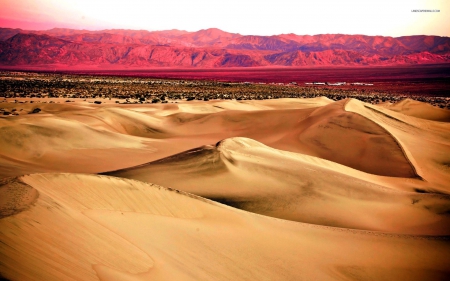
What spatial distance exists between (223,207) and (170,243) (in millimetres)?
1904

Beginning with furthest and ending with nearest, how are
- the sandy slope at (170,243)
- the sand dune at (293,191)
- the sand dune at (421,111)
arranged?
the sand dune at (421,111) → the sand dune at (293,191) → the sandy slope at (170,243)

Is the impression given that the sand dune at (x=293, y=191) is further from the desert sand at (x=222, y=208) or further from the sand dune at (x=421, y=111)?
the sand dune at (x=421, y=111)

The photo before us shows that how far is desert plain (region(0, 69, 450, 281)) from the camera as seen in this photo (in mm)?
3936

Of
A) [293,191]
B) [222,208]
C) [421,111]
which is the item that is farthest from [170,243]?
[421,111]

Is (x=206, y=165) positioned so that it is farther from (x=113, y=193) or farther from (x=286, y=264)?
(x=286, y=264)

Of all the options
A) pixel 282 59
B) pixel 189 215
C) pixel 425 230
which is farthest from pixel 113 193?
pixel 282 59

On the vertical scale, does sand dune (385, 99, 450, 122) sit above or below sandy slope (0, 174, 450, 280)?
above

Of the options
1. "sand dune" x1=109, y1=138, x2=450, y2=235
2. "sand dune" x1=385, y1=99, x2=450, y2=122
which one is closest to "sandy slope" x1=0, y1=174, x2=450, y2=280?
"sand dune" x1=109, y1=138, x2=450, y2=235

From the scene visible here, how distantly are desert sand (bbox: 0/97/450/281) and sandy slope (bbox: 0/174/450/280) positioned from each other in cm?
2

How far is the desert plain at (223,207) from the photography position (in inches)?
155

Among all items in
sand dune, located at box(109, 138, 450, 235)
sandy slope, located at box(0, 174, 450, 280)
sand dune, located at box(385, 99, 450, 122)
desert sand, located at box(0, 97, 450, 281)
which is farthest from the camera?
sand dune, located at box(385, 99, 450, 122)

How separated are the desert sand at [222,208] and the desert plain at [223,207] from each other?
27 millimetres

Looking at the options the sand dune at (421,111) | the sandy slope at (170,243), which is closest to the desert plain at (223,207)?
the sandy slope at (170,243)

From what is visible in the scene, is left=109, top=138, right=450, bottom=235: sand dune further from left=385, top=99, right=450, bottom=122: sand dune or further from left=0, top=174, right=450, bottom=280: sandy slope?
left=385, top=99, right=450, bottom=122: sand dune
